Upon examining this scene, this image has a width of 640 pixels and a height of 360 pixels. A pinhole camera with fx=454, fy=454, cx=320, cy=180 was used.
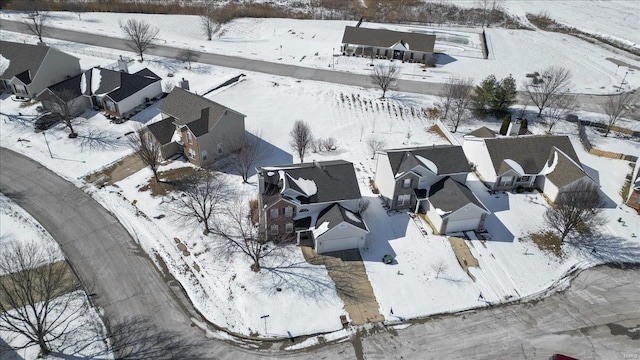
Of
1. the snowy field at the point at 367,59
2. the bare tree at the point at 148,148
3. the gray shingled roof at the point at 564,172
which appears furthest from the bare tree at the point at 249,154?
the gray shingled roof at the point at 564,172

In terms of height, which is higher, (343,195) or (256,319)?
(343,195)

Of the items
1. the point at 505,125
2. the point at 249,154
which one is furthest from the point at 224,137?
the point at 505,125

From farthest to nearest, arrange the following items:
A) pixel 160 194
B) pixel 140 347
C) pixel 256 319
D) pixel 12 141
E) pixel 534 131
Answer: pixel 534 131 → pixel 12 141 → pixel 160 194 → pixel 256 319 → pixel 140 347

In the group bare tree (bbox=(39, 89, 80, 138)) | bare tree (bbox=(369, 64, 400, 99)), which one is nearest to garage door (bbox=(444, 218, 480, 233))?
bare tree (bbox=(369, 64, 400, 99))

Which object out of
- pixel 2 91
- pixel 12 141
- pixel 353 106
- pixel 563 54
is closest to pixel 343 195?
pixel 353 106

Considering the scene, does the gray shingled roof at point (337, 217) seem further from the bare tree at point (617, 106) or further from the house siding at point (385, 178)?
the bare tree at point (617, 106)

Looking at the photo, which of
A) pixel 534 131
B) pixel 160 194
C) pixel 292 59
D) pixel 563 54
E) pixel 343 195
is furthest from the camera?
pixel 563 54

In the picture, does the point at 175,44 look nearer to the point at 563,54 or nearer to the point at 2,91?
the point at 2,91
